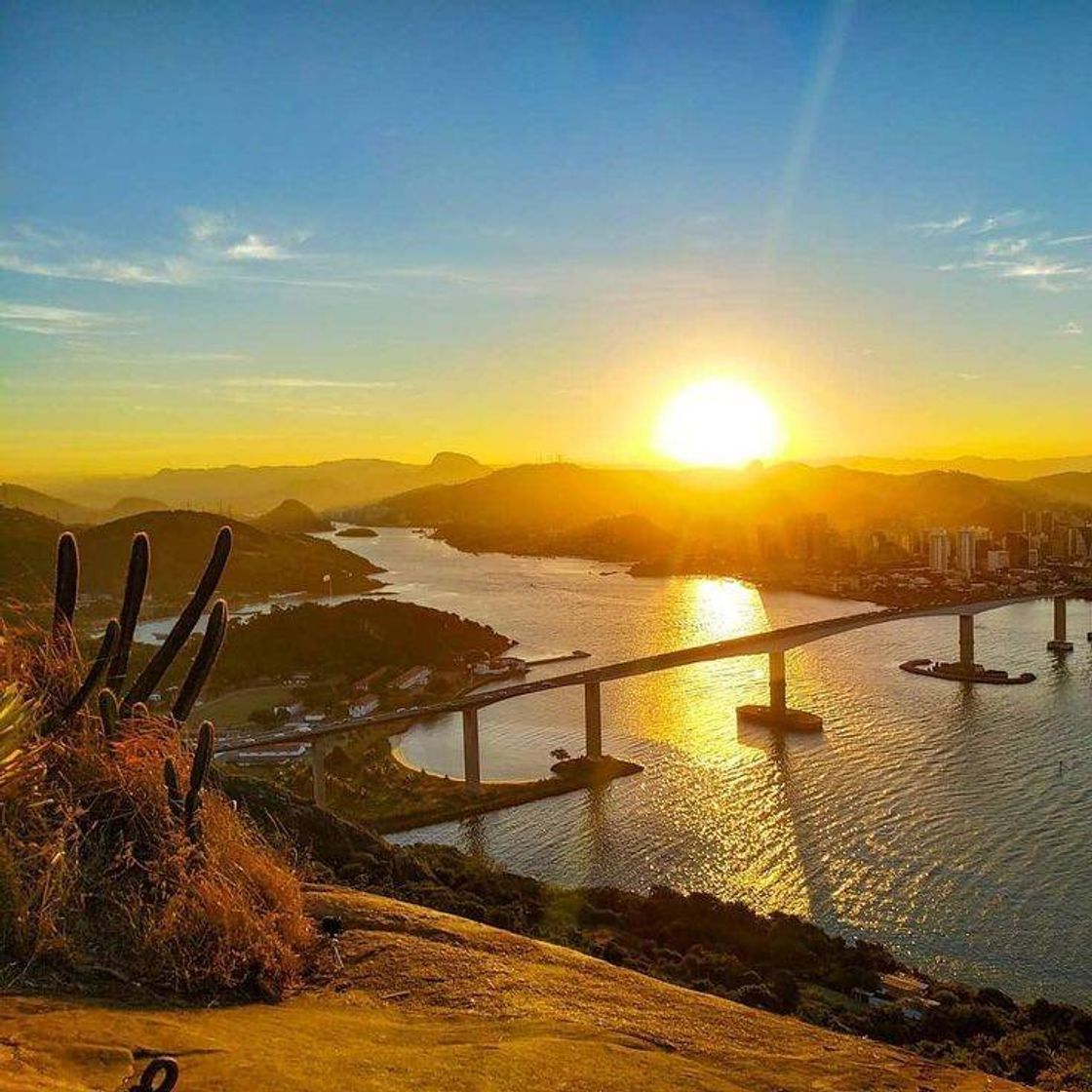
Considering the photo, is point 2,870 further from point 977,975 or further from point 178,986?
point 977,975

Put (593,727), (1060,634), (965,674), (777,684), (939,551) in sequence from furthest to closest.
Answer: (939,551) → (1060,634) → (965,674) → (777,684) → (593,727)

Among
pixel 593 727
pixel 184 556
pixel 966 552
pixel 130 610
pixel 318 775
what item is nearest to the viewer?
pixel 130 610

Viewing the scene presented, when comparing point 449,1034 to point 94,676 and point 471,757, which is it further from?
point 471,757

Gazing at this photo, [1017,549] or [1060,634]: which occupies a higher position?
[1017,549]

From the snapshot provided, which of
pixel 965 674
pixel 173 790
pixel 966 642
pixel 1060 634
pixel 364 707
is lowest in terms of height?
pixel 364 707

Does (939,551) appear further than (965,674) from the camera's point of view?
Yes

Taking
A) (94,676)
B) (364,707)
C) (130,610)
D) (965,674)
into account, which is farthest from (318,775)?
(965,674)

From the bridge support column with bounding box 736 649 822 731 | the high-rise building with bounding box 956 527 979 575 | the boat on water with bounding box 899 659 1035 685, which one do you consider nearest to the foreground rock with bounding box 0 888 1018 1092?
the bridge support column with bounding box 736 649 822 731
